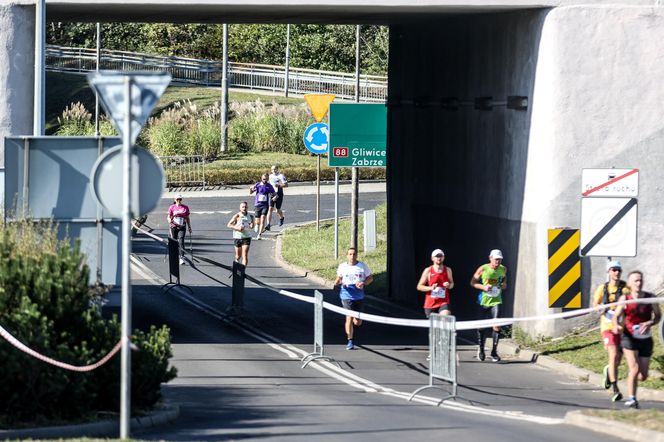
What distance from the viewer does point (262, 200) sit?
126ft

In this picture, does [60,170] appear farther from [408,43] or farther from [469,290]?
[408,43]

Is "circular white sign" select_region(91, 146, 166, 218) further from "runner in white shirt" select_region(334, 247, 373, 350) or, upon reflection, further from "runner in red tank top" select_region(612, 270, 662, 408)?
"runner in white shirt" select_region(334, 247, 373, 350)

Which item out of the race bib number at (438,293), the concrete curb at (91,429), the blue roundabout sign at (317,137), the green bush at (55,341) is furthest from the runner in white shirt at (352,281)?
the blue roundabout sign at (317,137)

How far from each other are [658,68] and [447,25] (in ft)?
18.6

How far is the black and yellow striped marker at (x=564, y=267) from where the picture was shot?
20.6m

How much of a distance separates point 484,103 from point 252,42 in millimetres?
54700

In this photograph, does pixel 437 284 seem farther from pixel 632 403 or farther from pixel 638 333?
pixel 632 403

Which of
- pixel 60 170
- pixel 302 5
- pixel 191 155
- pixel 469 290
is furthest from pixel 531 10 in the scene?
pixel 191 155

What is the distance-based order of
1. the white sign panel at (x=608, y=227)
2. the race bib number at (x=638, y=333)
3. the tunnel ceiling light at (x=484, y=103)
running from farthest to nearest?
the tunnel ceiling light at (x=484, y=103)
the white sign panel at (x=608, y=227)
the race bib number at (x=638, y=333)

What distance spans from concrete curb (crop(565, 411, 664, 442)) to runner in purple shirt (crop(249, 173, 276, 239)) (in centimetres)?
2454

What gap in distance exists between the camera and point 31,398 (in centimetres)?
1339

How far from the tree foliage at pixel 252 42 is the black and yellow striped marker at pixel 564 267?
2118 inches

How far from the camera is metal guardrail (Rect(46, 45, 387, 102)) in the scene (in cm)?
6969

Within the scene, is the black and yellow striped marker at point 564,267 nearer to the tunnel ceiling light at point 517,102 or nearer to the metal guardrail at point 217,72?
the tunnel ceiling light at point 517,102
